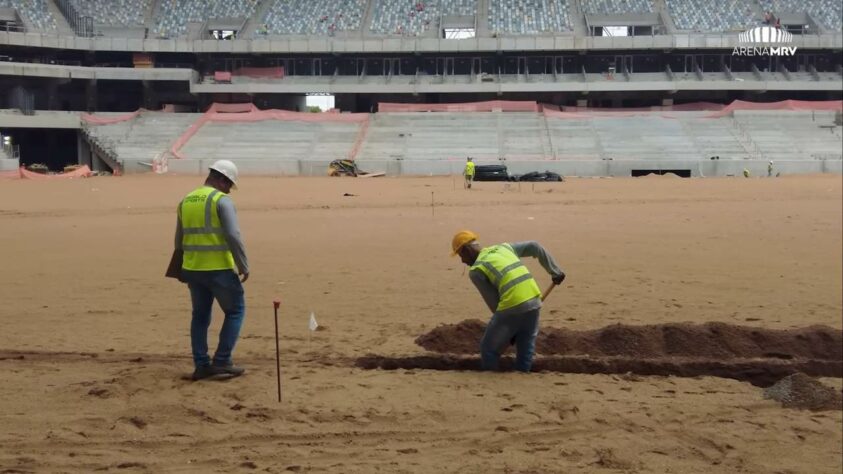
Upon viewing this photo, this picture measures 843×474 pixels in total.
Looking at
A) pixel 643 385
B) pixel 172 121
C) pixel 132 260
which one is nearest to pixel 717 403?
pixel 643 385

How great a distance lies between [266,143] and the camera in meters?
44.2

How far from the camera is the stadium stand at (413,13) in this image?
58969 millimetres

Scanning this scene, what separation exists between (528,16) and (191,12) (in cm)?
2516

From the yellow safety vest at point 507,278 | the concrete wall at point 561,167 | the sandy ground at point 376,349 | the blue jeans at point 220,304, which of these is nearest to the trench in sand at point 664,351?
the sandy ground at point 376,349

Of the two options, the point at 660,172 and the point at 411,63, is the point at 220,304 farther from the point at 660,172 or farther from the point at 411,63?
the point at 411,63

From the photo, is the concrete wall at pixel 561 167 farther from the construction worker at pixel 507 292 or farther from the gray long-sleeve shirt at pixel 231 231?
the gray long-sleeve shirt at pixel 231 231

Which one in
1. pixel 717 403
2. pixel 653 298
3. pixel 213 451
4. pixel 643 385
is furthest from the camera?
pixel 653 298

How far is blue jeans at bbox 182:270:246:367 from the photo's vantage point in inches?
227

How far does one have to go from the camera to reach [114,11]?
5859 cm

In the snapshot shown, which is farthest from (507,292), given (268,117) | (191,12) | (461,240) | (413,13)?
(191,12)

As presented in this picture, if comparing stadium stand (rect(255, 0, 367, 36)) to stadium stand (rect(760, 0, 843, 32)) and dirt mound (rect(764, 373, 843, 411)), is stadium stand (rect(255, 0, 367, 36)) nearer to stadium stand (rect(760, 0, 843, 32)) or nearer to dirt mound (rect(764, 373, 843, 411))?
stadium stand (rect(760, 0, 843, 32))

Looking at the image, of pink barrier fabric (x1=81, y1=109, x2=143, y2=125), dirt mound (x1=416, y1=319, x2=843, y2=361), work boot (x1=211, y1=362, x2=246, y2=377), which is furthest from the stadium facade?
work boot (x1=211, y1=362, x2=246, y2=377)

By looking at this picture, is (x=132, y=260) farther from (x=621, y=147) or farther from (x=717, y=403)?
(x=621, y=147)

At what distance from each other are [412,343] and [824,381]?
140 inches
